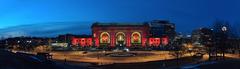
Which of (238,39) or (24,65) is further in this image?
(238,39)

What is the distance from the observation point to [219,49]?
116 m

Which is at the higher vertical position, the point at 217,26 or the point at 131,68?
the point at 217,26

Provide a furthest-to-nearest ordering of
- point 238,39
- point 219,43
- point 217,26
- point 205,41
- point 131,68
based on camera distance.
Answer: point 238,39
point 205,41
point 217,26
point 219,43
point 131,68

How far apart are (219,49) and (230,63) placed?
42646 mm

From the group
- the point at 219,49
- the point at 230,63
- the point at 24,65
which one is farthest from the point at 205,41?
the point at 24,65

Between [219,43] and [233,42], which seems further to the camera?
[233,42]

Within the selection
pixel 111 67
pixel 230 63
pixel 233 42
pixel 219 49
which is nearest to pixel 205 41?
pixel 233 42

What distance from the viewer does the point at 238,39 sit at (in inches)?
5837

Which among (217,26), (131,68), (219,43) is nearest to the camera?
(131,68)

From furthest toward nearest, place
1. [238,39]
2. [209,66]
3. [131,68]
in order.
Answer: [238,39]
[131,68]
[209,66]

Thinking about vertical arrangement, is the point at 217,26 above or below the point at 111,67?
above

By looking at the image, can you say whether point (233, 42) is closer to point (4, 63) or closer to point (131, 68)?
point (131, 68)

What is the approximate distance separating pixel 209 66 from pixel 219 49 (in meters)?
46.5

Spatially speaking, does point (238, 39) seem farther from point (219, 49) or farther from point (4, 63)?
point (4, 63)
